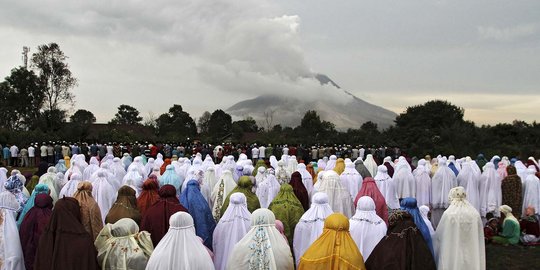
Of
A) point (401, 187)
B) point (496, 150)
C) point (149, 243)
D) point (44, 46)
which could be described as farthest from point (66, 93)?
point (149, 243)

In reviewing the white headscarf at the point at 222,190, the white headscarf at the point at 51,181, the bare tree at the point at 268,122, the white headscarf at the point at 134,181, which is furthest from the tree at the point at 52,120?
the white headscarf at the point at 222,190

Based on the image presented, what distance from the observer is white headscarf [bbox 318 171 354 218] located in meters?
7.76

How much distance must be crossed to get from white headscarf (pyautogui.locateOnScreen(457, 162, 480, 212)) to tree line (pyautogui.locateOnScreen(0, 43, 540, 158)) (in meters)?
14.5

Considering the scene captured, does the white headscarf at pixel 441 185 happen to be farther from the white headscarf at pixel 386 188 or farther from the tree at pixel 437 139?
the tree at pixel 437 139

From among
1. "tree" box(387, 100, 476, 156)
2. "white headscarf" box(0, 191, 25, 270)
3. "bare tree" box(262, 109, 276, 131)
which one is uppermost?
"bare tree" box(262, 109, 276, 131)

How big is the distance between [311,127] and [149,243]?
45.2 meters

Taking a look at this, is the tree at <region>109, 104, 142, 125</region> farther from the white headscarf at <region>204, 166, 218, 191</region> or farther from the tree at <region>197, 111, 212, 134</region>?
the white headscarf at <region>204, 166, 218, 191</region>

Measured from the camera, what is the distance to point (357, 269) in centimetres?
431

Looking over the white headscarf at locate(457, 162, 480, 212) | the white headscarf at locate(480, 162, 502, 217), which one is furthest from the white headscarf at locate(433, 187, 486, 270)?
the white headscarf at locate(457, 162, 480, 212)

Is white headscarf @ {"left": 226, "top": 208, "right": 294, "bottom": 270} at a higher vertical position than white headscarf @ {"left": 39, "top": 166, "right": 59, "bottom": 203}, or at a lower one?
lower

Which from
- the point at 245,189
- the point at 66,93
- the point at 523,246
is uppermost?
the point at 66,93

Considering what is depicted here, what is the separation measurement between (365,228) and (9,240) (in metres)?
3.72

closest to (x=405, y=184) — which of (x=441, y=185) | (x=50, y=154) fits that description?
(x=441, y=185)

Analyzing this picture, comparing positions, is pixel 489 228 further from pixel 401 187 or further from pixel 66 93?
pixel 66 93
